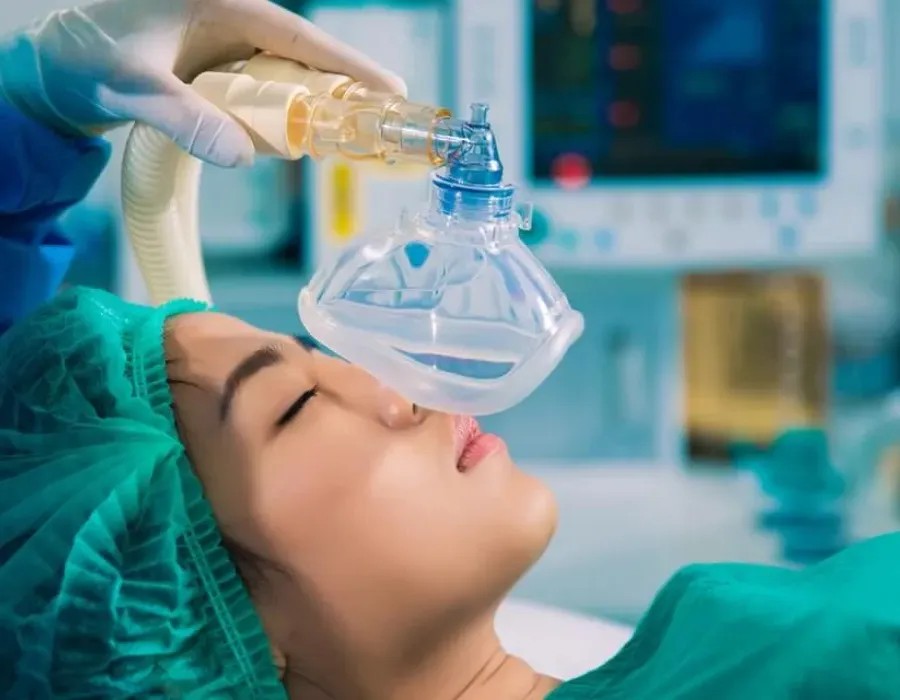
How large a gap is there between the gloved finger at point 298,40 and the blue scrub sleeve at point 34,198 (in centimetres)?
23

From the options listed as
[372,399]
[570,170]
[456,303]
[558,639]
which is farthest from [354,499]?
[570,170]

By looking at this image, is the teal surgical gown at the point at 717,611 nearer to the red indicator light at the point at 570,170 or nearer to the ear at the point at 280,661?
the ear at the point at 280,661

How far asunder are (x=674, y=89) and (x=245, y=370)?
1.55m

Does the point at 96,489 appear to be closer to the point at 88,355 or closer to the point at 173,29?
the point at 88,355

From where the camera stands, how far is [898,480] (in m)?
2.30

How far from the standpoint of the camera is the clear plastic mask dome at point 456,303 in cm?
94

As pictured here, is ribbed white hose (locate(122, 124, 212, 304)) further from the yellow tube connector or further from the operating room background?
the operating room background

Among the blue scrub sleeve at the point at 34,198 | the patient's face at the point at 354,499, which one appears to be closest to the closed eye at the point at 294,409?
the patient's face at the point at 354,499

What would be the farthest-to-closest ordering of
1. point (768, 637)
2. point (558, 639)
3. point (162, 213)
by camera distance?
1. point (558, 639)
2. point (162, 213)
3. point (768, 637)

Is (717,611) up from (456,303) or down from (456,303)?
down

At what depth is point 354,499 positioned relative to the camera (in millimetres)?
950

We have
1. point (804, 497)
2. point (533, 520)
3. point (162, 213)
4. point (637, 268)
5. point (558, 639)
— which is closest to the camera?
point (533, 520)

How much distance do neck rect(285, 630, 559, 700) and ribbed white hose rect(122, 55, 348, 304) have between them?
16.9 inches

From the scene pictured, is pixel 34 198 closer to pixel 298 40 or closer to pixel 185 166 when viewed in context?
pixel 185 166
